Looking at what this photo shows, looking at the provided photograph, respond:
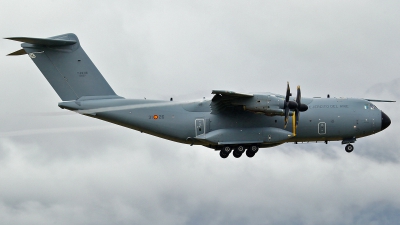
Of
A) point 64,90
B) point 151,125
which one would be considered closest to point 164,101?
point 151,125

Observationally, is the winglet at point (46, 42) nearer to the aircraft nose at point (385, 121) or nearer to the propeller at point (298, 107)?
the propeller at point (298, 107)

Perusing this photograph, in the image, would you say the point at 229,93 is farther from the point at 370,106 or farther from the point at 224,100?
the point at 370,106

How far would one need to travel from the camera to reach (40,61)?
40.1m

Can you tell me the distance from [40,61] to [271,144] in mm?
10553

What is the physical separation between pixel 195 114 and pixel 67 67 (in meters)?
5.82

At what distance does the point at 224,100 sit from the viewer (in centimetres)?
4003

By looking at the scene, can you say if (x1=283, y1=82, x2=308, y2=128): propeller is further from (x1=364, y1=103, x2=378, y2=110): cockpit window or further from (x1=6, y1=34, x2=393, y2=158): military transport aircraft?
(x1=364, y1=103, x2=378, y2=110): cockpit window

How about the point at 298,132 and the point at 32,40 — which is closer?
the point at 32,40

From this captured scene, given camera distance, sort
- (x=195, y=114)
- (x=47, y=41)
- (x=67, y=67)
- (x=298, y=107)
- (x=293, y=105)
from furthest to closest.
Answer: (x=195, y=114) → (x=67, y=67) → (x=298, y=107) → (x=293, y=105) → (x=47, y=41)

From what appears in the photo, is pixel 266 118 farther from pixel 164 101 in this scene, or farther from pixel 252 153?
pixel 164 101

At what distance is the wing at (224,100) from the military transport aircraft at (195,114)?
4cm

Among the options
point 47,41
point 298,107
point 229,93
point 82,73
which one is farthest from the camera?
point 82,73

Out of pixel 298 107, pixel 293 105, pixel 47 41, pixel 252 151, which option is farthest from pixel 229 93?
pixel 47 41

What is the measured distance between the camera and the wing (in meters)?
38.8
